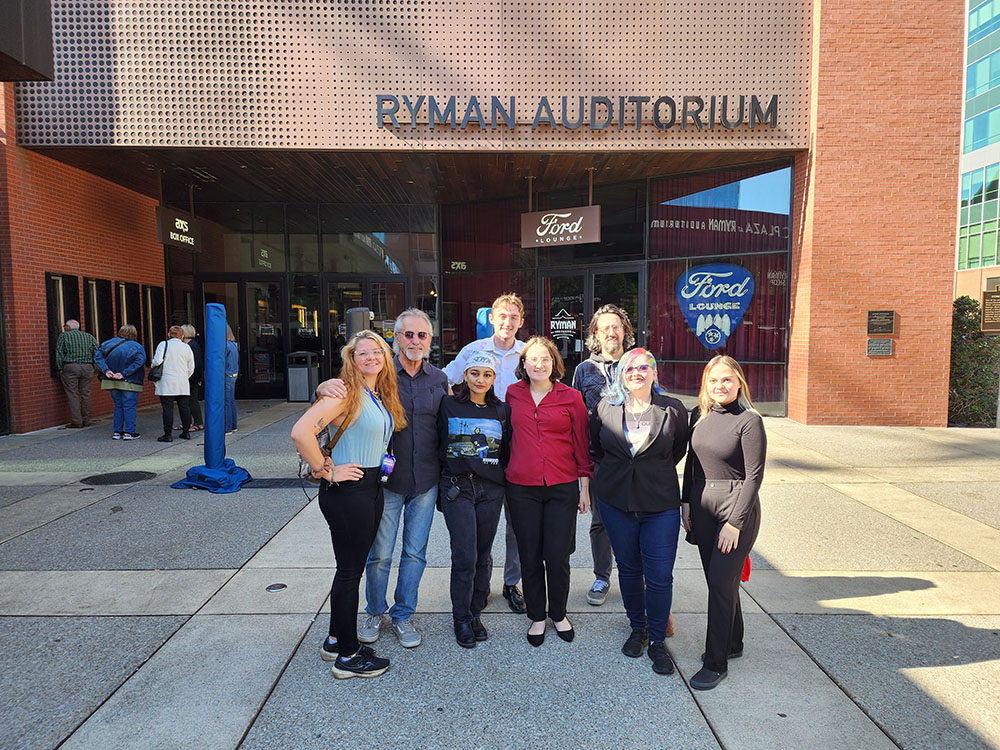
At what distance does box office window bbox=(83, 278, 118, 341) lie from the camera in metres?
11.2

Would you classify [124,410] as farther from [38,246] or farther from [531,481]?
[531,481]

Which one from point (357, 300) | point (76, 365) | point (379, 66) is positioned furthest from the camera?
point (357, 300)

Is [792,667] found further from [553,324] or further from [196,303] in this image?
[196,303]

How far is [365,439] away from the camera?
2.95m

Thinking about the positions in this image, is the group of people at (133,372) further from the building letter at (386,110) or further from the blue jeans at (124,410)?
the building letter at (386,110)

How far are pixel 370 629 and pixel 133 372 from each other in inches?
315

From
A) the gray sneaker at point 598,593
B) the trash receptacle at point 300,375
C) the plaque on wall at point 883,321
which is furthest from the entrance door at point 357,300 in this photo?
the gray sneaker at point 598,593

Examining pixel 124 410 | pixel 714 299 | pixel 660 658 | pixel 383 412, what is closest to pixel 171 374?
pixel 124 410

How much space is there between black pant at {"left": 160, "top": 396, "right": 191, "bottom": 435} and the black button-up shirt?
23.9 feet

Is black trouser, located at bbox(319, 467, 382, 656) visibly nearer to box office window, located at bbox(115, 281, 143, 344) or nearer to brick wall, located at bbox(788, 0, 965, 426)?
brick wall, located at bbox(788, 0, 965, 426)

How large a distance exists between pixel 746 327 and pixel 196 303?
12292mm

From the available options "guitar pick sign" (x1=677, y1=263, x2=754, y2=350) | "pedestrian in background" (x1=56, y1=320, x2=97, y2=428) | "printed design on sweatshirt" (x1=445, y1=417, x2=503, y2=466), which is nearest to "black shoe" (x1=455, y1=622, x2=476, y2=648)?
"printed design on sweatshirt" (x1=445, y1=417, x2=503, y2=466)

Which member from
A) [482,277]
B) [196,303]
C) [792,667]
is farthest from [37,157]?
[792,667]

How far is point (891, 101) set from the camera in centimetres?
963
